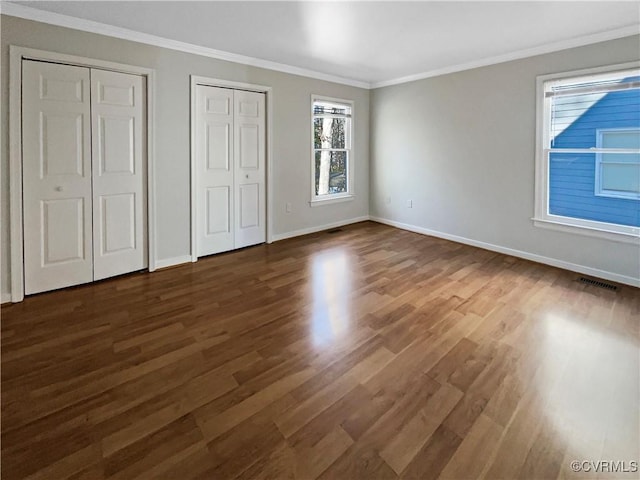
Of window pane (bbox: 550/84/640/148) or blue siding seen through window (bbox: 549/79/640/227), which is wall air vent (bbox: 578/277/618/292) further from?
window pane (bbox: 550/84/640/148)

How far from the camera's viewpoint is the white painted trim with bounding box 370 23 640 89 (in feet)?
10.9

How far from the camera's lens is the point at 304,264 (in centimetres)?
407

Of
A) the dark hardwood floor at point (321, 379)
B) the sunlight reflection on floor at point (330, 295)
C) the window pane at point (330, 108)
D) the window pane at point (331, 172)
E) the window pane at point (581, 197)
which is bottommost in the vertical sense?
the dark hardwood floor at point (321, 379)

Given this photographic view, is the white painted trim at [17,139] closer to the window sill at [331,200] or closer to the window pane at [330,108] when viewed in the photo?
the window pane at [330,108]

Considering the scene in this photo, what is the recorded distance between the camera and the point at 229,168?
14.6ft

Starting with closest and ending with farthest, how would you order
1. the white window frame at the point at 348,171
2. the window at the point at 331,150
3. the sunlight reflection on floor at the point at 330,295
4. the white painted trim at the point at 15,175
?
the sunlight reflection on floor at the point at 330,295, the white painted trim at the point at 15,175, the white window frame at the point at 348,171, the window at the point at 331,150

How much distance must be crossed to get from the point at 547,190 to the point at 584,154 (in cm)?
50

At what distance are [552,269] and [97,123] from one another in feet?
16.5

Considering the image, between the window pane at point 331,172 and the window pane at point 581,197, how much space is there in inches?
120

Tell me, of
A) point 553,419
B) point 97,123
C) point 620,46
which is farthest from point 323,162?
point 553,419

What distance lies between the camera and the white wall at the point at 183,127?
2.97 m

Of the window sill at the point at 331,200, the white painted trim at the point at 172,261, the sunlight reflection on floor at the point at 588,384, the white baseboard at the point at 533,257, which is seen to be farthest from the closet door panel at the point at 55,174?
the white baseboard at the point at 533,257

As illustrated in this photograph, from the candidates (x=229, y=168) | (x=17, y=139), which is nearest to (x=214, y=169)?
(x=229, y=168)

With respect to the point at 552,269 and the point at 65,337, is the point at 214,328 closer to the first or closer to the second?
the point at 65,337
